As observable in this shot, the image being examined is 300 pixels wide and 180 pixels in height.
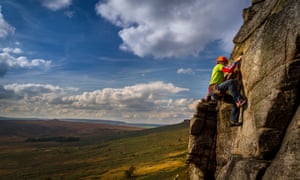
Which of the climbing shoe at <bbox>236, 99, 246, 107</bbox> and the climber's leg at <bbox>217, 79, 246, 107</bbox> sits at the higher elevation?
the climber's leg at <bbox>217, 79, 246, 107</bbox>

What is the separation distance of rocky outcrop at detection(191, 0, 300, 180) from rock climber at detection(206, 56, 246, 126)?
922 mm

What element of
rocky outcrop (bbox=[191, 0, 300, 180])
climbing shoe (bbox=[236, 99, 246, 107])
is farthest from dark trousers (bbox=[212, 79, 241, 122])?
rocky outcrop (bbox=[191, 0, 300, 180])

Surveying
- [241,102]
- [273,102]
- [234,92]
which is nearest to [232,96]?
[234,92]

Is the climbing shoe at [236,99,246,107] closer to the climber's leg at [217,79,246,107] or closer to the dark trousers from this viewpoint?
the climber's leg at [217,79,246,107]

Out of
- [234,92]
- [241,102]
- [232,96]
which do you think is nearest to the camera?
[241,102]

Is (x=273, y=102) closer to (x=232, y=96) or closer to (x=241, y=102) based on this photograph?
(x=241, y=102)

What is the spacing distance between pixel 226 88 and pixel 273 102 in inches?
196

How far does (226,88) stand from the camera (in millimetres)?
19016

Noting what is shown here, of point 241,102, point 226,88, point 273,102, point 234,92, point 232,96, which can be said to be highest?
point 226,88

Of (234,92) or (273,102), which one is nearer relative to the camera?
(273,102)

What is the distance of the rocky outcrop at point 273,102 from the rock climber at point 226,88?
3.03 ft

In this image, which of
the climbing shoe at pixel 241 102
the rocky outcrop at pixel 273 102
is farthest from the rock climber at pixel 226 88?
the rocky outcrop at pixel 273 102

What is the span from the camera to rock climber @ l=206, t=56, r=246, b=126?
18.3 metres

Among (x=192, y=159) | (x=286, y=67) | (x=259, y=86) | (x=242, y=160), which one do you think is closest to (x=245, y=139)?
(x=242, y=160)
